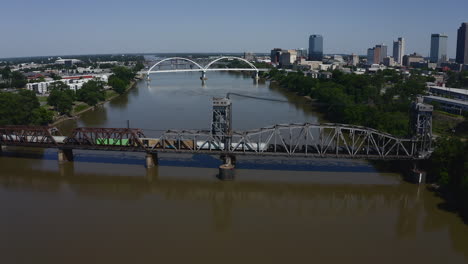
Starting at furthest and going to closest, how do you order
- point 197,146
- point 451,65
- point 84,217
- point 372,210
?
point 451,65, point 197,146, point 372,210, point 84,217

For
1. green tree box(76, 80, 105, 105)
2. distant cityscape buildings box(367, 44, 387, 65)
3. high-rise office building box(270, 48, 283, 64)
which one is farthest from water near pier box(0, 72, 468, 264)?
distant cityscape buildings box(367, 44, 387, 65)

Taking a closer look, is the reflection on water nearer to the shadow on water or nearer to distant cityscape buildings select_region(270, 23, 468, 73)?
the shadow on water

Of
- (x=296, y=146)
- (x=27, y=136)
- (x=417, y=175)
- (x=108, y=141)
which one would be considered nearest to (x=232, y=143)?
(x=296, y=146)

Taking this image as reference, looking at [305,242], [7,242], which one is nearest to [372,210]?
[305,242]

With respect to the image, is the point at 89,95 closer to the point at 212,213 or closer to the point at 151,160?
the point at 151,160

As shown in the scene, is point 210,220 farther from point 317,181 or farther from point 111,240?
point 317,181

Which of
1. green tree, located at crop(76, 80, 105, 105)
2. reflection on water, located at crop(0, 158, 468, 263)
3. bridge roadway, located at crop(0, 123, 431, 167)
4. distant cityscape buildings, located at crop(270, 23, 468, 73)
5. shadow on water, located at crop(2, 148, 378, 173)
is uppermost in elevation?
distant cityscape buildings, located at crop(270, 23, 468, 73)
